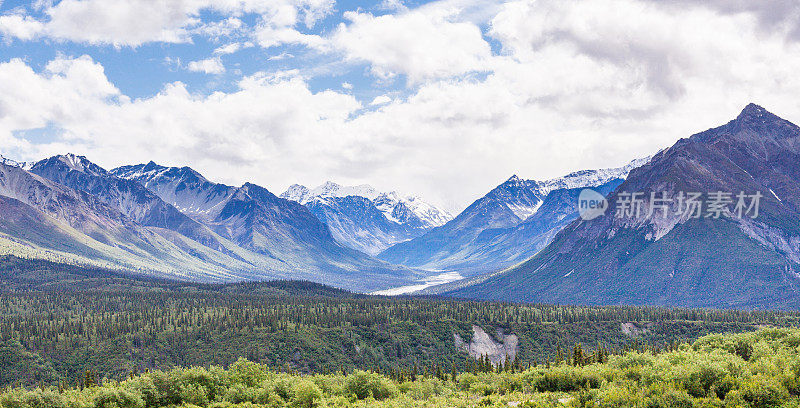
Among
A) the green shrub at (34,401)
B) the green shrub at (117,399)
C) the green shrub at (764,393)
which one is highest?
the green shrub at (764,393)

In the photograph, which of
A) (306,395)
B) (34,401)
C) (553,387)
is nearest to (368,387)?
(306,395)

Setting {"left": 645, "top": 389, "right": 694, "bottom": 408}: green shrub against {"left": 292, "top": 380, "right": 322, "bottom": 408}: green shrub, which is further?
{"left": 292, "top": 380, "right": 322, "bottom": 408}: green shrub

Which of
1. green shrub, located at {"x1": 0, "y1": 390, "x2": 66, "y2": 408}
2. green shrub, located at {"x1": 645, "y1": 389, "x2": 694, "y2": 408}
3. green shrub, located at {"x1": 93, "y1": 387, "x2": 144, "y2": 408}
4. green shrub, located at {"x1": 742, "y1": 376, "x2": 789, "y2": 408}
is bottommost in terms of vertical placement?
green shrub, located at {"x1": 0, "y1": 390, "x2": 66, "y2": 408}

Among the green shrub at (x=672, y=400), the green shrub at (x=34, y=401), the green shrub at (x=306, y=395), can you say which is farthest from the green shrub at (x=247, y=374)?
the green shrub at (x=672, y=400)

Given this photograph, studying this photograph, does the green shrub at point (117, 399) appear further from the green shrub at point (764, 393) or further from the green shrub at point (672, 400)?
the green shrub at point (764, 393)

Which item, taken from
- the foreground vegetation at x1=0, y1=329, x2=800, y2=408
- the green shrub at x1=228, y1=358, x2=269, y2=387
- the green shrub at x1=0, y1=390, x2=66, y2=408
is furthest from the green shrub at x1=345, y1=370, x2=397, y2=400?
the green shrub at x1=0, y1=390, x2=66, y2=408

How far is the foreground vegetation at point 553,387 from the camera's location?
68.4 m

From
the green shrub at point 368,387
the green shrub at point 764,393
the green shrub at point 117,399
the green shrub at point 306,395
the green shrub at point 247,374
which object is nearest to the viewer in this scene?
the green shrub at point 764,393

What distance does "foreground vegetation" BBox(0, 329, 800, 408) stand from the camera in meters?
68.4

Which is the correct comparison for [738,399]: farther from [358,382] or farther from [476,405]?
[358,382]

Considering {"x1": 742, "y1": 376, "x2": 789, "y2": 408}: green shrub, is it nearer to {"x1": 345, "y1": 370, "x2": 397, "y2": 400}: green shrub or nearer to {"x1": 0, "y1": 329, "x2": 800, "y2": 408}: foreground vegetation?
{"x1": 0, "y1": 329, "x2": 800, "y2": 408}: foreground vegetation

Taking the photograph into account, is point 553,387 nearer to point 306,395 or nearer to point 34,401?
point 306,395

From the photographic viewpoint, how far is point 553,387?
94438 millimetres

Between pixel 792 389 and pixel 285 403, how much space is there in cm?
7185
